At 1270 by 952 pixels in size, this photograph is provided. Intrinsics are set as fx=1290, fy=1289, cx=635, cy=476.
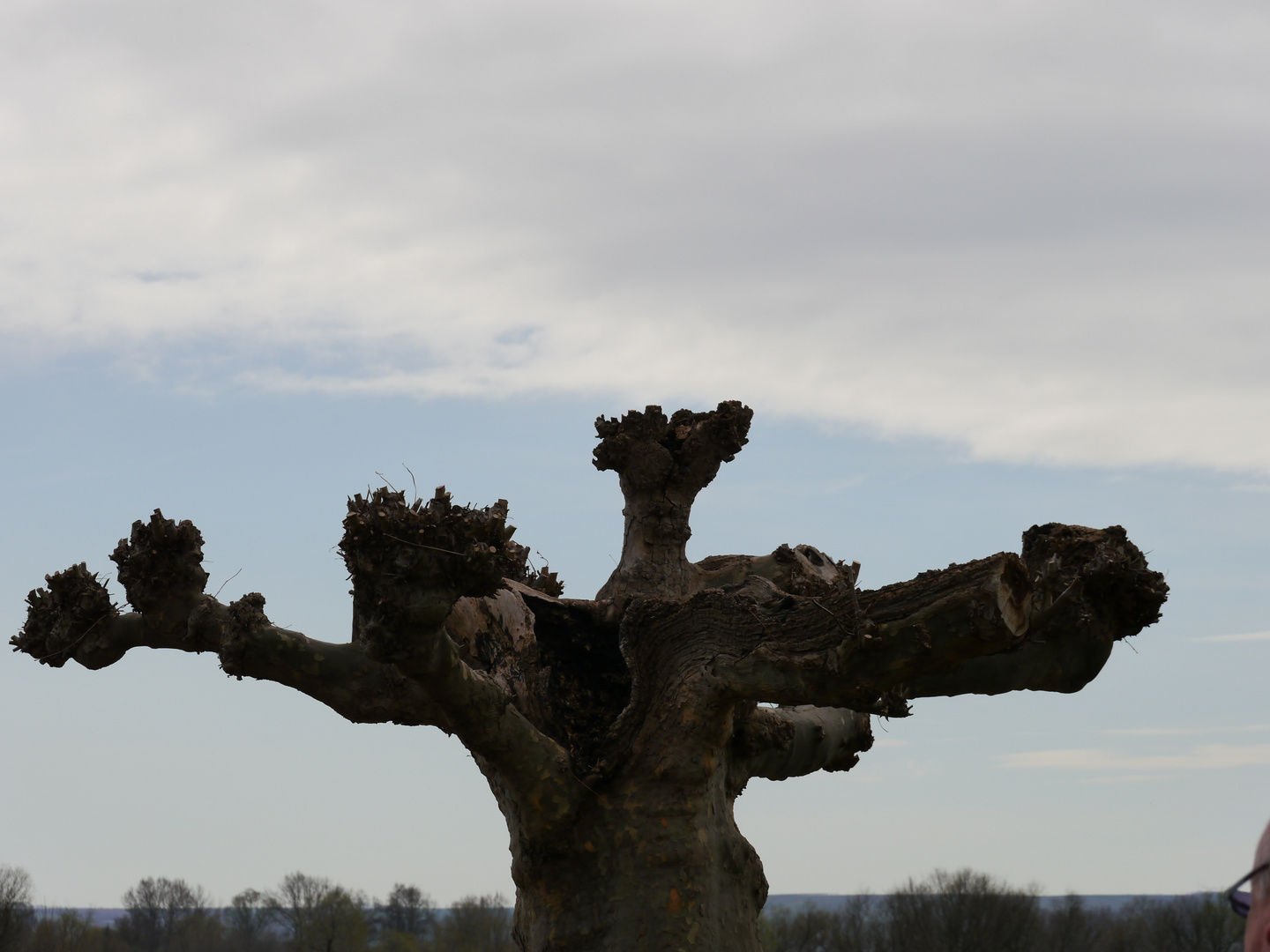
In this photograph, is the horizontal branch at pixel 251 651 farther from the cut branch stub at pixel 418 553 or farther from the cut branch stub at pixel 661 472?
the cut branch stub at pixel 661 472

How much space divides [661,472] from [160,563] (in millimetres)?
3817

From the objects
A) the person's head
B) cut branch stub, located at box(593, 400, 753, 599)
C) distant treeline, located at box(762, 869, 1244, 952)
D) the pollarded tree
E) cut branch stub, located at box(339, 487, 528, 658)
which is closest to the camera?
the person's head

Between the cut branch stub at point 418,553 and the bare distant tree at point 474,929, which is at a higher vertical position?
the cut branch stub at point 418,553

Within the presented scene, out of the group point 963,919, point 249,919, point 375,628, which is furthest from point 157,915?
point 375,628

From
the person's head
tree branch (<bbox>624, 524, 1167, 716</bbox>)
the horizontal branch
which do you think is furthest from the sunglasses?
the horizontal branch

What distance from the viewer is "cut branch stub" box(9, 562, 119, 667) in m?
8.10

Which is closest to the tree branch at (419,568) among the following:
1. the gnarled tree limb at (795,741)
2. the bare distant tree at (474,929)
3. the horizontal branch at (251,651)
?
the horizontal branch at (251,651)

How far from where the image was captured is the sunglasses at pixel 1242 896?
2135 millimetres

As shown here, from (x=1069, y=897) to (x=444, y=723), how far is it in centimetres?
6978

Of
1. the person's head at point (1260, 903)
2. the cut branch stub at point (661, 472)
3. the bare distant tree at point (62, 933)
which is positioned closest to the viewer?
the person's head at point (1260, 903)

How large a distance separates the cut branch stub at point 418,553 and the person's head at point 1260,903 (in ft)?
15.1

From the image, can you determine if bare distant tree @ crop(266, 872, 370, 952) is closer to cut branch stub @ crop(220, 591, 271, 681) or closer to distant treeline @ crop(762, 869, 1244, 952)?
distant treeline @ crop(762, 869, 1244, 952)

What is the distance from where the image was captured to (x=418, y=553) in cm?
638

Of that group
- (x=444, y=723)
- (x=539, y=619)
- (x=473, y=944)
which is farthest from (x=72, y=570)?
(x=473, y=944)
